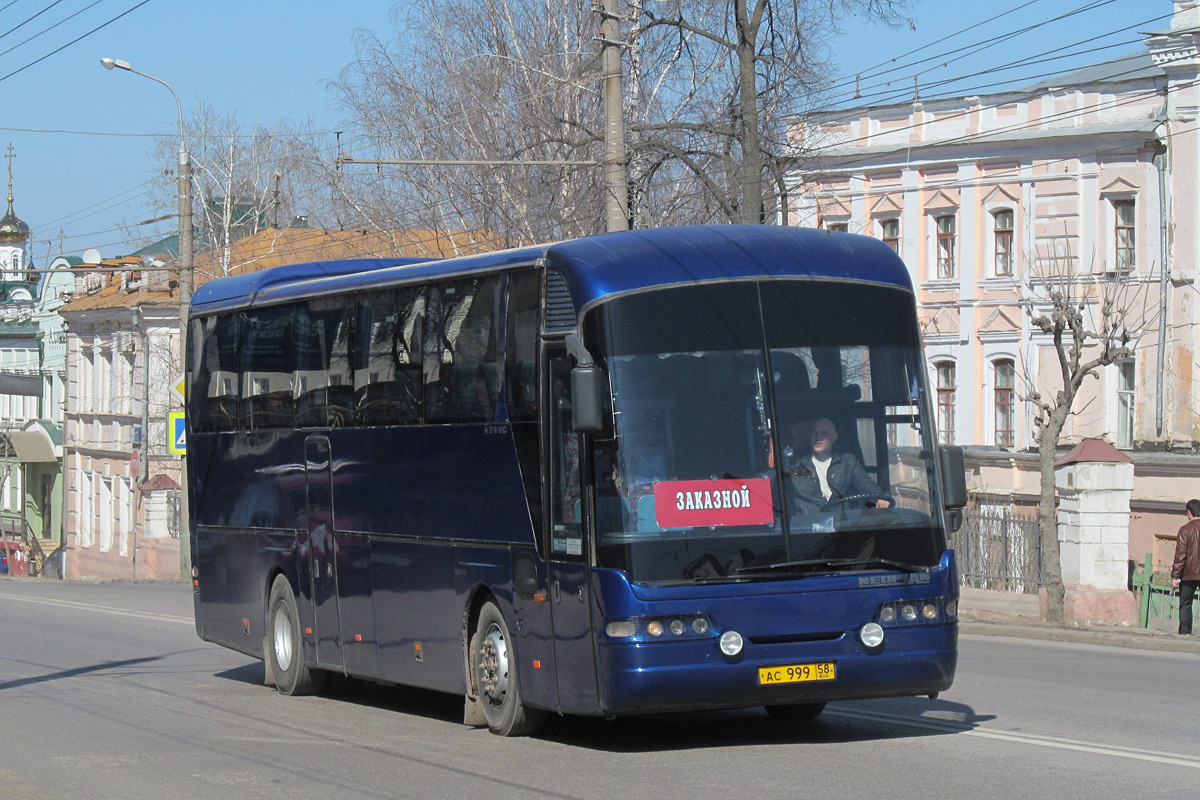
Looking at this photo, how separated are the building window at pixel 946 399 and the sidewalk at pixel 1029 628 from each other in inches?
816

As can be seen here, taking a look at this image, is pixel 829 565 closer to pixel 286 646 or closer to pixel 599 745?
pixel 599 745

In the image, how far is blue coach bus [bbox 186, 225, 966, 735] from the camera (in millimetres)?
10094

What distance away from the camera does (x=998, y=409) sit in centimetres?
4462

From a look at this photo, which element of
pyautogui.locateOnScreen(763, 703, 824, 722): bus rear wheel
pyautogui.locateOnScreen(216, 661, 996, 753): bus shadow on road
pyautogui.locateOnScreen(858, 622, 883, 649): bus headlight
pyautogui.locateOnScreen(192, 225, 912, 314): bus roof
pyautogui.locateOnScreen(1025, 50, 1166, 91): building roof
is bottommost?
pyautogui.locateOnScreen(216, 661, 996, 753): bus shadow on road

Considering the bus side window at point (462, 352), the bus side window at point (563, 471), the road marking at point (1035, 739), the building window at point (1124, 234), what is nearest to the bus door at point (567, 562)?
the bus side window at point (563, 471)

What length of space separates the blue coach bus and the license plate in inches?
0.5

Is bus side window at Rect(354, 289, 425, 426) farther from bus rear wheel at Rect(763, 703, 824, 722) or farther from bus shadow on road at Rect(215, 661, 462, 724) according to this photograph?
bus rear wheel at Rect(763, 703, 824, 722)

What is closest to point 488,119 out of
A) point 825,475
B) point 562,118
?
point 562,118

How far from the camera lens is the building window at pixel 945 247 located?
149 feet

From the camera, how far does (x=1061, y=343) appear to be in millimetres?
31516

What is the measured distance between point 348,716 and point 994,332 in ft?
110

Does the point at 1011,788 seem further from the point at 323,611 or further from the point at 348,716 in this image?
the point at 323,611

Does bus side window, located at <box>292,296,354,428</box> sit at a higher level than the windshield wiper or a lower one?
higher

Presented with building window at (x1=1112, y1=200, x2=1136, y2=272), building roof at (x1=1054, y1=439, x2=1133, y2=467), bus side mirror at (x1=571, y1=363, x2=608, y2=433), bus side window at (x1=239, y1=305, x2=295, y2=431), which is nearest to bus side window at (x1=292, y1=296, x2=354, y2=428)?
bus side window at (x1=239, y1=305, x2=295, y2=431)
